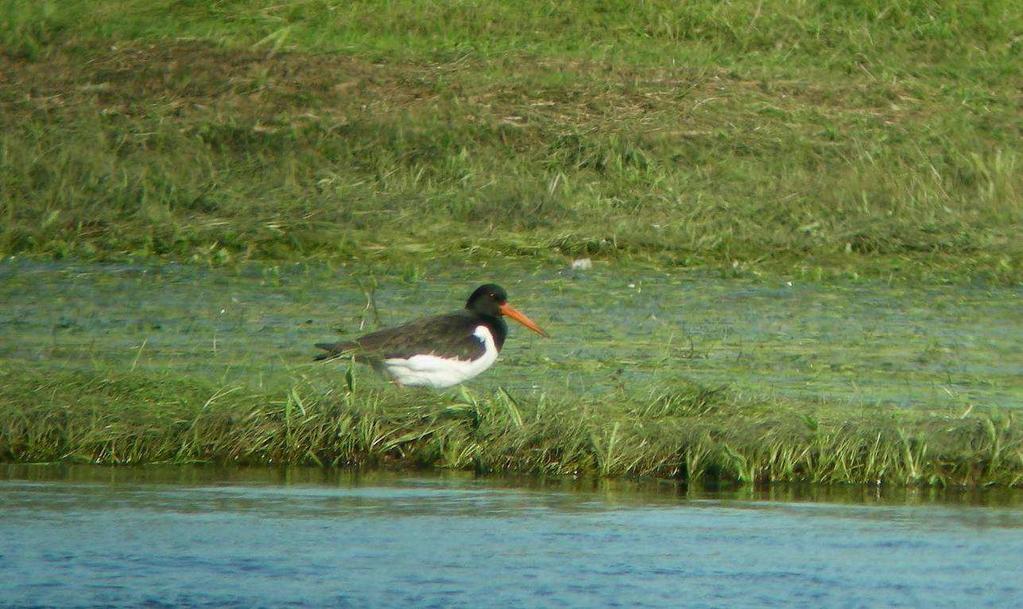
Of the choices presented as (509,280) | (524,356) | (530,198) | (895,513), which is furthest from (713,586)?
(530,198)

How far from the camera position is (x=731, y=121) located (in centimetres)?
1950

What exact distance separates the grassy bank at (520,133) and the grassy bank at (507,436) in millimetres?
6601

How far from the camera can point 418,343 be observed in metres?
10.8

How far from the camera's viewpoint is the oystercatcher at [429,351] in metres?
10.7

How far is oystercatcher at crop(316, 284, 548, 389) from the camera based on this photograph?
1071 cm

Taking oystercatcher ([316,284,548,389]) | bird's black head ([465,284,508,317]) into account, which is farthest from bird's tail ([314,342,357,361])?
bird's black head ([465,284,508,317])

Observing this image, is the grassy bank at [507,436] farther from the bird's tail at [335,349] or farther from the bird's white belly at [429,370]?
the bird's tail at [335,349]

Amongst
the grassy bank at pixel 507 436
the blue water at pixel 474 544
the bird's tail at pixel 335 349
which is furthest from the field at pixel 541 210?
the blue water at pixel 474 544

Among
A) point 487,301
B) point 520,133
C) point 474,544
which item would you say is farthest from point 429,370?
point 520,133

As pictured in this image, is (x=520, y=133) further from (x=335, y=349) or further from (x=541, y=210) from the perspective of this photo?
(x=335, y=349)

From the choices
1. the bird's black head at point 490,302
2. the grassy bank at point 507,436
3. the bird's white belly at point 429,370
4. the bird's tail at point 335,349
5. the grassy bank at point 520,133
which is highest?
the grassy bank at point 520,133

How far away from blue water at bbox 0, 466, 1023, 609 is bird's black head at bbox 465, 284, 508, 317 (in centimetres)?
278

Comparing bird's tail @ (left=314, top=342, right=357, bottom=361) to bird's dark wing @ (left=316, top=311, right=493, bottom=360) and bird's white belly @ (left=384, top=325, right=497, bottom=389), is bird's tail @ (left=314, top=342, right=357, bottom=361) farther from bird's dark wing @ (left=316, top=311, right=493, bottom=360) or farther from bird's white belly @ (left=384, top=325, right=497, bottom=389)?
bird's white belly @ (left=384, top=325, right=497, bottom=389)

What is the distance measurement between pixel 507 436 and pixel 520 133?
9889 mm
